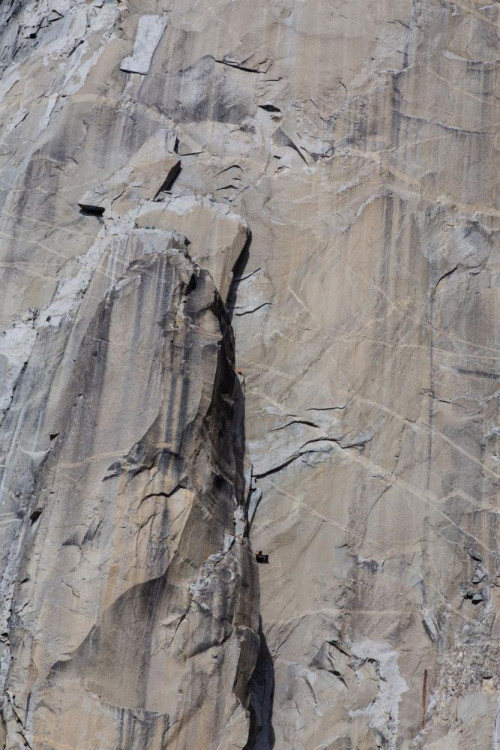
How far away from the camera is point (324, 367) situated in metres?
14.9

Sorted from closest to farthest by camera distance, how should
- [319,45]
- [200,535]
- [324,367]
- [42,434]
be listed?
1. [200,535]
2. [42,434]
3. [324,367]
4. [319,45]

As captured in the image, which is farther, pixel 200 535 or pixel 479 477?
pixel 479 477

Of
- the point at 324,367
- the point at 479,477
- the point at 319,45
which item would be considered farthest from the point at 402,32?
the point at 479,477

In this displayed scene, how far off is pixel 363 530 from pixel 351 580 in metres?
0.56

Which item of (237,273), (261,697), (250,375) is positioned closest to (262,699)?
(261,697)

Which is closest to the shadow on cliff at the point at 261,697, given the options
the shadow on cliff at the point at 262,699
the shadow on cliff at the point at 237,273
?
the shadow on cliff at the point at 262,699

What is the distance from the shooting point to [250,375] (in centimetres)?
1486

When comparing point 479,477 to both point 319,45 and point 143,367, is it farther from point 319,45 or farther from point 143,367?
point 319,45

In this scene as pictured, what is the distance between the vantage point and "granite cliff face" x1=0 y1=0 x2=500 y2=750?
41.8 feet

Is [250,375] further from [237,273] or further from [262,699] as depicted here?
[262,699]

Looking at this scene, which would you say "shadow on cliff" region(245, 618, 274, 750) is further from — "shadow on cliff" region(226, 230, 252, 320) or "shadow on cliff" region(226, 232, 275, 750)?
"shadow on cliff" region(226, 230, 252, 320)

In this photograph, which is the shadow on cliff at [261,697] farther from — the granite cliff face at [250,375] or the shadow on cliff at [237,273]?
the shadow on cliff at [237,273]

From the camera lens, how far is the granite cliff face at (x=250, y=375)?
12750 millimetres

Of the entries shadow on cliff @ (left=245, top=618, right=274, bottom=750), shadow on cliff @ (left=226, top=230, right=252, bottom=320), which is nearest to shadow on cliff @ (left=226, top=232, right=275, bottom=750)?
shadow on cliff @ (left=245, top=618, right=274, bottom=750)
